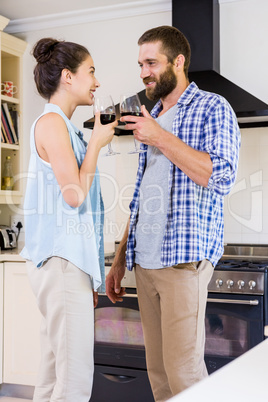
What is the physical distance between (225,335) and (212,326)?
8 cm

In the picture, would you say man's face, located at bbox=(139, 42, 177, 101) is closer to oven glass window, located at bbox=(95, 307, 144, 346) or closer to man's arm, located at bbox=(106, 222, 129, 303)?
man's arm, located at bbox=(106, 222, 129, 303)

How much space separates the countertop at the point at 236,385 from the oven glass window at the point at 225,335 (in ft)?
6.26

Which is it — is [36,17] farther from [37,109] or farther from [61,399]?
[61,399]

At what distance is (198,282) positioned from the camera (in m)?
1.68

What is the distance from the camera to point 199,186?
5.60ft

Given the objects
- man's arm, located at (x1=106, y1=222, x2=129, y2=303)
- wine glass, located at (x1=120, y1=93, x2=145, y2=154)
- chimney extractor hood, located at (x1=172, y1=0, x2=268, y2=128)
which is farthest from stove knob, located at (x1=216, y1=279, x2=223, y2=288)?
wine glass, located at (x1=120, y1=93, x2=145, y2=154)

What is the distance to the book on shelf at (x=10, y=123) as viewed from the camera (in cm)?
367

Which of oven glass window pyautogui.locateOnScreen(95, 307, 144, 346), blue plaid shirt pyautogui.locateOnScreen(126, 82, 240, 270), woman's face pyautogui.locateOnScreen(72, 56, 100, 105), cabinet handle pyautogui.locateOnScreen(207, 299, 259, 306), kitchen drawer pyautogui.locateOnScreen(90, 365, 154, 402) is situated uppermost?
woman's face pyautogui.locateOnScreen(72, 56, 100, 105)

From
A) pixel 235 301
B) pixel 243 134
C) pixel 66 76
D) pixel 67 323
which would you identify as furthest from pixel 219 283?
pixel 66 76

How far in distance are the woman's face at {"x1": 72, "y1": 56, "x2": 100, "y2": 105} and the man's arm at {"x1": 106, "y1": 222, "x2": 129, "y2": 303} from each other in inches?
19.7

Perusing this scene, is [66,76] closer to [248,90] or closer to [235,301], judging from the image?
[235,301]

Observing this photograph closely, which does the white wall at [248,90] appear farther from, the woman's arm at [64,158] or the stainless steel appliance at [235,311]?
the woman's arm at [64,158]

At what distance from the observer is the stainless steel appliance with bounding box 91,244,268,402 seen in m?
2.62

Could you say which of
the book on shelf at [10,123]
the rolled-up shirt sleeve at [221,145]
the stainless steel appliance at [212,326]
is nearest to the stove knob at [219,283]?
the stainless steel appliance at [212,326]
